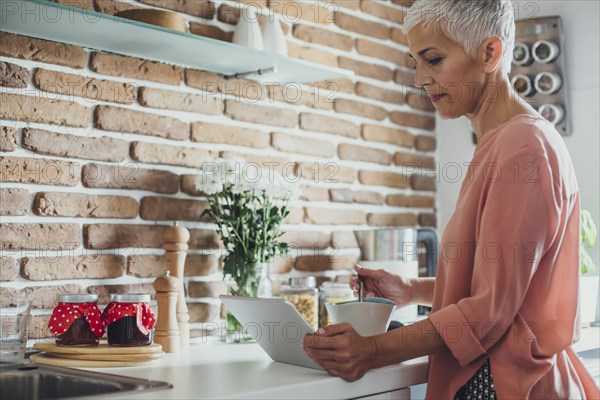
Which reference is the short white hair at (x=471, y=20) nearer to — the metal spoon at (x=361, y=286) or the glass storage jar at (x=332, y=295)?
the metal spoon at (x=361, y=286)

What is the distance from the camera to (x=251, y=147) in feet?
7.33

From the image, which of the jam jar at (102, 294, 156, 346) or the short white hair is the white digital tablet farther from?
the short white hair

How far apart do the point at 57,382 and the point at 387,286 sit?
731mm

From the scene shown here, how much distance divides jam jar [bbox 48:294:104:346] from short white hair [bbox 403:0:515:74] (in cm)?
88

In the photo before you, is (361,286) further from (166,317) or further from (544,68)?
(544,68)

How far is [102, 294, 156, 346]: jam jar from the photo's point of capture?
5.30ft

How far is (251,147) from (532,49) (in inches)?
39.4

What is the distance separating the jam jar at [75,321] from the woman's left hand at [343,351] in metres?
0.50

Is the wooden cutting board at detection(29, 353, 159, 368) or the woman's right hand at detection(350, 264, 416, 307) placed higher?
the woman's right hand at detection(350, 264, 416, 307)

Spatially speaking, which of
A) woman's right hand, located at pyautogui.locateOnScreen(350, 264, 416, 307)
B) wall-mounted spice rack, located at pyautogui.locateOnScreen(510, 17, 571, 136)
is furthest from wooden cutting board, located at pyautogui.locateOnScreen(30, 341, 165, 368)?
wall-mounted spice rack, located at pyautogui.locateOnScreen(510, 17, 571, 136)

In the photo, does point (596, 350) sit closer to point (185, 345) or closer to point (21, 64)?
point (185, 345)

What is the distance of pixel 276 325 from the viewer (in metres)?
1.52

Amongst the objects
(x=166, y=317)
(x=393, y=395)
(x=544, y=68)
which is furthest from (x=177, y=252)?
(x=544, y=68)

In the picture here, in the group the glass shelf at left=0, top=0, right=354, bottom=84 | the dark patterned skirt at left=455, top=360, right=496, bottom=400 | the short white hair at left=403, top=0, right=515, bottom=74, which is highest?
the glass shelf at left=0, top=0, right=354, bottom=84
